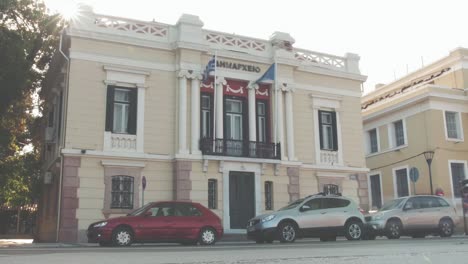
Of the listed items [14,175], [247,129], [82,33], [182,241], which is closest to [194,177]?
[247,129]

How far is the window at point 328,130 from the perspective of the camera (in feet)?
88.8

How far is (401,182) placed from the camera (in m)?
32.7

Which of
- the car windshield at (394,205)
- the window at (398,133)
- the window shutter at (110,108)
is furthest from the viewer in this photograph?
the window at (398,133)

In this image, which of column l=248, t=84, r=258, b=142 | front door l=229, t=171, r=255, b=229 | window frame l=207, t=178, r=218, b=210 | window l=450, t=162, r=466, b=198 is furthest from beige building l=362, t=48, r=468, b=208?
window frame l=207, t=178, r=218, b=210

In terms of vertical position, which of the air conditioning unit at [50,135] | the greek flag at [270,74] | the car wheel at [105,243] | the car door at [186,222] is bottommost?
the car wheel at [105,243]

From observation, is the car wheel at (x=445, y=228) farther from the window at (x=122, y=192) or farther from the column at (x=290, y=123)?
the window at (x=122, y=192)

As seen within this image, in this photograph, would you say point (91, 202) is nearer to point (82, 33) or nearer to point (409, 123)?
point (82, 33)

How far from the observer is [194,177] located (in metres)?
23.0

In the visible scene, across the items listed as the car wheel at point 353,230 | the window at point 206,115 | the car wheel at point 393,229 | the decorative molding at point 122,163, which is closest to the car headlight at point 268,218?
the car wheel at point 353,230

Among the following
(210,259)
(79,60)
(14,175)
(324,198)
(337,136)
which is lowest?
(210,259)

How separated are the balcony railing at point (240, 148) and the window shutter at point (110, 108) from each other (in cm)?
408

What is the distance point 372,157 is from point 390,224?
15.3 m

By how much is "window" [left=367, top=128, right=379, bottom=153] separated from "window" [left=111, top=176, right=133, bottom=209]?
19.1 metres

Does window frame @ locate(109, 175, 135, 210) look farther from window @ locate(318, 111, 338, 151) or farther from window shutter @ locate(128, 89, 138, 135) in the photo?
window @ locate(318, 111, 338, 151)
